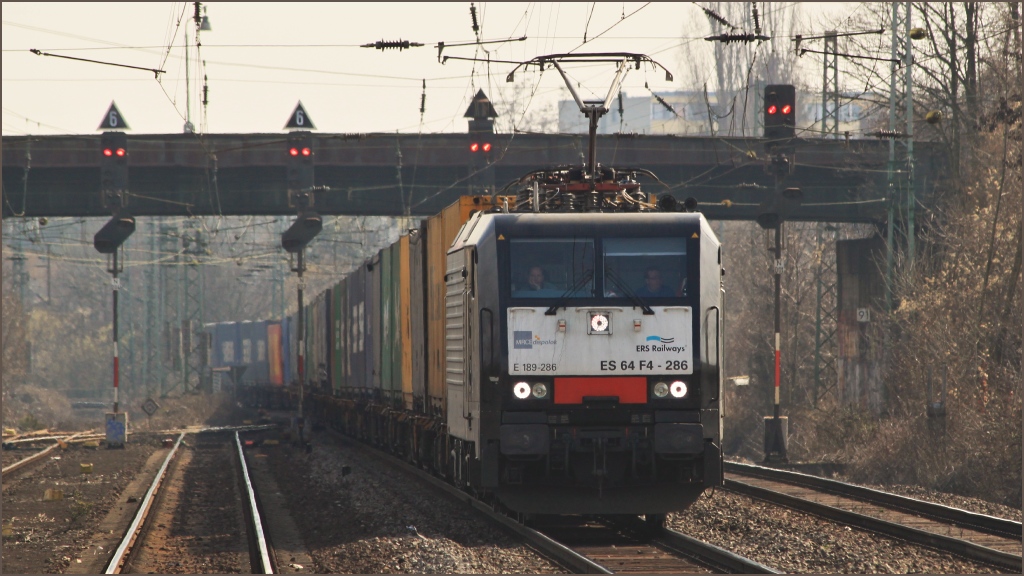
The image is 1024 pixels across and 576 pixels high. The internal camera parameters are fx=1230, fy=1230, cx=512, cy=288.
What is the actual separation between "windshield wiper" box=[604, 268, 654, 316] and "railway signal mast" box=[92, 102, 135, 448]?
68.7ft

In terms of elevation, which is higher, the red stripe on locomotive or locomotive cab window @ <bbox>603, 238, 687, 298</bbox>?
locomotive cab window @ <bbox>603, 238, 687, 298</bbox>

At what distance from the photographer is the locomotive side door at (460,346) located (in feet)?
42.1

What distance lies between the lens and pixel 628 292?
40.2ft

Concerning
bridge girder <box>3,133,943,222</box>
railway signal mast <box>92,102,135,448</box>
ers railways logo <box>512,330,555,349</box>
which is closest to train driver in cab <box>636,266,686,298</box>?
ers railways logo <box>512,330,555,349</box>

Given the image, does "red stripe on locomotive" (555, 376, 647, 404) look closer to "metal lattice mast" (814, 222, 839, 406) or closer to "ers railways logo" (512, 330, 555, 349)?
"ers railways logo" (512, 330, 555, 349)

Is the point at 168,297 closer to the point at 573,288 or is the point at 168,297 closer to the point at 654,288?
the point at 573,288

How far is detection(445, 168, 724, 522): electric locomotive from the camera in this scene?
12.0 m

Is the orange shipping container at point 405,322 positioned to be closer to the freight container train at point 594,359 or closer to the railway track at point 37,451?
the freight container train at point 594,359

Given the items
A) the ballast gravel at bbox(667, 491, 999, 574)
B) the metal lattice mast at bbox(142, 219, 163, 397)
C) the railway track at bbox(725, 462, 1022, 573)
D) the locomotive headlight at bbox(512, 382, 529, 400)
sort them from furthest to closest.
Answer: the metal lattice mast at bbox(142, 219, 163, 397) → the locomotive headlight at bbox(512, 382, 529, 400) → the railway track at bbox(725, 462, 1022, 573) → the ballast gravel at bbox(667, 491, 999, 574)

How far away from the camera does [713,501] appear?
15.4 meters

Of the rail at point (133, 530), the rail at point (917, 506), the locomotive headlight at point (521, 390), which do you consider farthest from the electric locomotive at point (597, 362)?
the rail at point (133, 530)

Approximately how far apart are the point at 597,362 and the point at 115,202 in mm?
24770

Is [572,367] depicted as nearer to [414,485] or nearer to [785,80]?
[414,485]

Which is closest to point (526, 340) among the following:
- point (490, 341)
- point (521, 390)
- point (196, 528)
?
point (490, 341)
